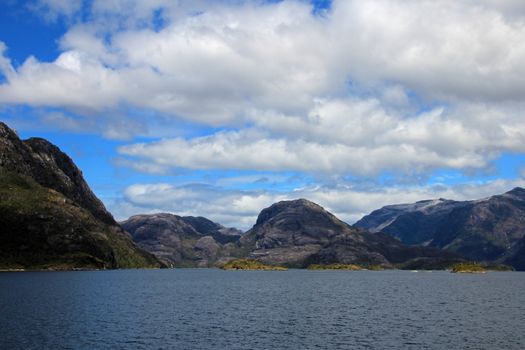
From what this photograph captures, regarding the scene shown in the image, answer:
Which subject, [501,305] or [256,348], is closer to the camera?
[256,348]

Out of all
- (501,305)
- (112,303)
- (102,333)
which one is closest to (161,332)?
(102,333)

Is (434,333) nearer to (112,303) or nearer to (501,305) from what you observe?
(501,305)

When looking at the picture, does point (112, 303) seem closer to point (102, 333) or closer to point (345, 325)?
point (102, 333)

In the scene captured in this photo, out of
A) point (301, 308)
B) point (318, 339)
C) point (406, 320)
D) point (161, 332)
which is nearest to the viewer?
point (318, 339)

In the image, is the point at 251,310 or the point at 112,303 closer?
the point at 251,310

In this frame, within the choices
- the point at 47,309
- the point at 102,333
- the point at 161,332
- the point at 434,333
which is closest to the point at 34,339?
the point at 102,333

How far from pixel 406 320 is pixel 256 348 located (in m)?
57.4

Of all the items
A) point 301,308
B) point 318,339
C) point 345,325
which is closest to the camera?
point 318,339

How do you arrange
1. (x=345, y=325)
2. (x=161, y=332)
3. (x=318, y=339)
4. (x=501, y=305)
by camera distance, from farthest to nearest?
(x=501, y=305), (x=345, y=325), (x=161, y=332), (x=318, y=339)

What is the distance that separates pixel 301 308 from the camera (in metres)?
175

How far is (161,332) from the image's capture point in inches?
4688

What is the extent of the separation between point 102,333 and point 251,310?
60855mm

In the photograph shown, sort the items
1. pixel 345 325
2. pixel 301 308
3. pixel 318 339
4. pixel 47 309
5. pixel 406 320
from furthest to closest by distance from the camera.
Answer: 1. pixel 301 308
2. pixel 47 309
3. pixel 406 320
4. pixel 345 325
5. pixel 318 339

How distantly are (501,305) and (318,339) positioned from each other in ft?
350
